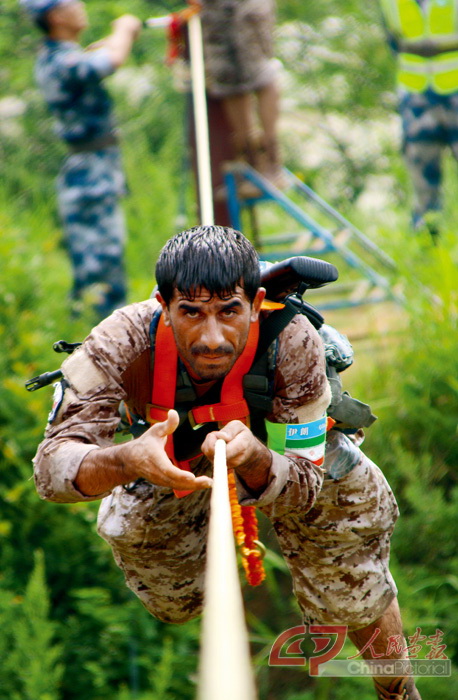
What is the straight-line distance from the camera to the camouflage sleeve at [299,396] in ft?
8.00

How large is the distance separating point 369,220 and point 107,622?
3.69m

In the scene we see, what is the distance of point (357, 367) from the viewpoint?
5477mm

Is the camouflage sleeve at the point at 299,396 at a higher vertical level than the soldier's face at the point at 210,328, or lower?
lower

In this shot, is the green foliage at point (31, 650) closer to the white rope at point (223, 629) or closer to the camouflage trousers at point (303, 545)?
the camouflage trousers at point (303, 545)

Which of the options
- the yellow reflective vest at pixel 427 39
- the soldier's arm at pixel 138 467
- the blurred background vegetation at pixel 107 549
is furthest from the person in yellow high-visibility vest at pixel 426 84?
the soldier's arm at pixel 138 467

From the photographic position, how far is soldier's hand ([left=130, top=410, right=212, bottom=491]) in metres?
2.05

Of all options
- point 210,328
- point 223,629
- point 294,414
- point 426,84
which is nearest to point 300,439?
point 294,414

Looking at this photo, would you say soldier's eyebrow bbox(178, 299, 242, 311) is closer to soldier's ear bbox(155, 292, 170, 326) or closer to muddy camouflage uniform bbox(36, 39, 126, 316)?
A: soldier's ear bbox(155, 292, 170, 326)

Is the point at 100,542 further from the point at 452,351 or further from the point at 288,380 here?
the point at 288,380

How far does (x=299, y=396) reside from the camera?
8.10ft

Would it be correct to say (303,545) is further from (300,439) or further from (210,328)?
(210,328)

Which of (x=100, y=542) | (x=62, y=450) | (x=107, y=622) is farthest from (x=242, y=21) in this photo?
(x=62, y=450)

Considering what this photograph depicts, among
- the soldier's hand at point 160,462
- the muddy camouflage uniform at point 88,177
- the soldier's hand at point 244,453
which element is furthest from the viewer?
the muddy camouflage uniform at point 88,177

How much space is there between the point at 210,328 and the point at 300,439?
0.42 m
